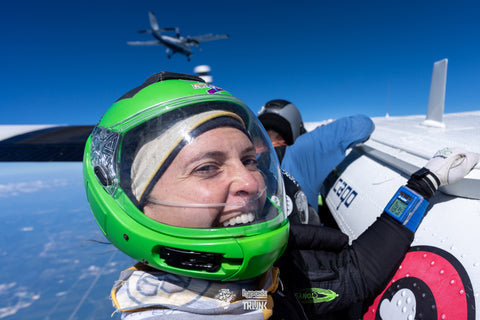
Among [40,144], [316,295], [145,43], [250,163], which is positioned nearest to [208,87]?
[250,163]

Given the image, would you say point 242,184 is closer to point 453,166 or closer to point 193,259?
point 193,259

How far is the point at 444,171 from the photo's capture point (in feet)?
3.92

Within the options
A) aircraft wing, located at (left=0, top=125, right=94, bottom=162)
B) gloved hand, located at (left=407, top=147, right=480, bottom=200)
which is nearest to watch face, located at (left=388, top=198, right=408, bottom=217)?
gloved hand, located at (left=407, top=147, right=480, bottom=200)

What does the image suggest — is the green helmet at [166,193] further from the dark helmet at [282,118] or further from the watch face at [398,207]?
the dark helmet at [282,118]

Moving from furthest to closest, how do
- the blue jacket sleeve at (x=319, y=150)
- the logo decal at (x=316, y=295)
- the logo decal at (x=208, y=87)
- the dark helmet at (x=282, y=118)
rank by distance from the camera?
the dark helmet at (x=282, y=118) → the blue jacket sleeve at (x=319, y=150) → the logo decal at (x=316, y=295) → the logo decal at (x=208, y=87)

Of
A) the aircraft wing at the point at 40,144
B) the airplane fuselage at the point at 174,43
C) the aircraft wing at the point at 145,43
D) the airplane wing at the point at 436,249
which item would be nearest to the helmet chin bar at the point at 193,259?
the airplane wing at the point at 436,249

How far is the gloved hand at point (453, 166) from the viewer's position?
1163mm

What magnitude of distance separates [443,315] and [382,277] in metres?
0.27

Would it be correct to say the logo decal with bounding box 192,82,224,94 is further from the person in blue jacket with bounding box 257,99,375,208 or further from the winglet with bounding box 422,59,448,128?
the winglet with bounding box 422,59,448,128

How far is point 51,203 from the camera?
11.2m

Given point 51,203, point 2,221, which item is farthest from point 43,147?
point 2,221

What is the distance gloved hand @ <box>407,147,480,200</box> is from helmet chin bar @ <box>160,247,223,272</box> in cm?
115

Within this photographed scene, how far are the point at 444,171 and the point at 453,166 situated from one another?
0.18 ft

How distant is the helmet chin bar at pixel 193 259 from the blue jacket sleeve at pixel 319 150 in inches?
67.2
